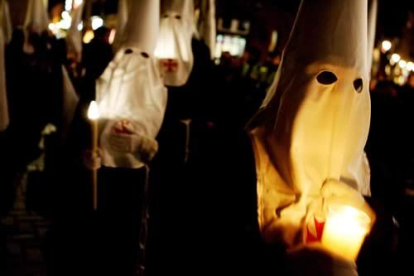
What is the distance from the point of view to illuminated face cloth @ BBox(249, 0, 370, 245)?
238 centimetres

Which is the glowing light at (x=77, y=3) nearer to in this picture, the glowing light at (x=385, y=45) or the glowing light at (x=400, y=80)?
the glowing light at (x=400, y=80)

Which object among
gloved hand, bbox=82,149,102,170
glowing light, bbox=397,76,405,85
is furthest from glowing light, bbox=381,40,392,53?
gloved hand, bbox=82,149,102,170

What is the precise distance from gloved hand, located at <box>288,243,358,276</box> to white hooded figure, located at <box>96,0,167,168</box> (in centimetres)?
275

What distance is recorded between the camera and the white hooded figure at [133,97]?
4699 millimetres

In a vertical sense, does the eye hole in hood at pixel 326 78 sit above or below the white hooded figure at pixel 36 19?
below

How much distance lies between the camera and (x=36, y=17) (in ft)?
38.0

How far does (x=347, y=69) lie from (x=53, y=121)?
4.96 meters

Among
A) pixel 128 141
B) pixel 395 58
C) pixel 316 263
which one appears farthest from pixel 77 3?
pixel 395 58

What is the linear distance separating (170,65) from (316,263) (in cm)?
535

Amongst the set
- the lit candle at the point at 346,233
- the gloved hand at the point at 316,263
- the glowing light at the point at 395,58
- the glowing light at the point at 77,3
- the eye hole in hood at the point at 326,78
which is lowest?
the gloved hand at the point at 316,263

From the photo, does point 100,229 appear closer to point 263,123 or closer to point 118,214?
point 118,214

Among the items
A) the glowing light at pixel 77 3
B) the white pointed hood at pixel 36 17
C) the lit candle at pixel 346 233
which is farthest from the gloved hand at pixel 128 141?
the white pointed hood at pixel 36 17

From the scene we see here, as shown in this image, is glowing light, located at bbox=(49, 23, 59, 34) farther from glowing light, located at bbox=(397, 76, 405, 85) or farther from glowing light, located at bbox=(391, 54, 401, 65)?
glowing light, located at bbox=(391, 54, 401, 65)

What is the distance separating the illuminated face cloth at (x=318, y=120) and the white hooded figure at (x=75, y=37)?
30.2 feet
